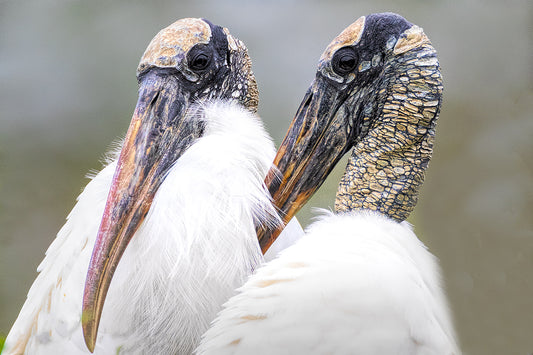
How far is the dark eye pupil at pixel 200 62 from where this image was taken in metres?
0.79

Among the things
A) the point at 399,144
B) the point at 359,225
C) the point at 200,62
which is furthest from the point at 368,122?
the point at 200,62

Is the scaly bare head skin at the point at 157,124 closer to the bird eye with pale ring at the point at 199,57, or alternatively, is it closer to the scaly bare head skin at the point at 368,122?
the bird eye with pale ring at the point at 199,57

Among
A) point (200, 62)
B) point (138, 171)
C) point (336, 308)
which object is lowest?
point (336, 308)

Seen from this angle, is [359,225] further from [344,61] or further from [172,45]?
[172,45]

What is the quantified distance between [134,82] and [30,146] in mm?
327

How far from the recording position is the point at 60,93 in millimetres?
1092

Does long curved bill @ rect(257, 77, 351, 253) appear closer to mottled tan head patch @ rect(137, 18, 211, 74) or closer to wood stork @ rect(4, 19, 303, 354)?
wood stork @ rect(4, 19, 303, 354)

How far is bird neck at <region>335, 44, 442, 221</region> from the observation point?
2.38 ft

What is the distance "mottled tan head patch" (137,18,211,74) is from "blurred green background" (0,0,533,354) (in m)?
0.25

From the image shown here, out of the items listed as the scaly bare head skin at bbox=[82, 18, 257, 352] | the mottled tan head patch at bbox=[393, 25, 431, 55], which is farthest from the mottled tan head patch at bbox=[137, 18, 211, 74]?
the mottled tan head patch at bbox=[393, 25, 431, 55]

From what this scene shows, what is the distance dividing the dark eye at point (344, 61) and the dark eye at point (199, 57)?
0.79 feet

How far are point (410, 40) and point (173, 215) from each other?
0.51 metres

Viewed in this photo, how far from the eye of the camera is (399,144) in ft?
2.46

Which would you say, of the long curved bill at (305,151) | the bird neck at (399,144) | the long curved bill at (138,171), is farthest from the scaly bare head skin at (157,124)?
the bird neck at (399,144)
